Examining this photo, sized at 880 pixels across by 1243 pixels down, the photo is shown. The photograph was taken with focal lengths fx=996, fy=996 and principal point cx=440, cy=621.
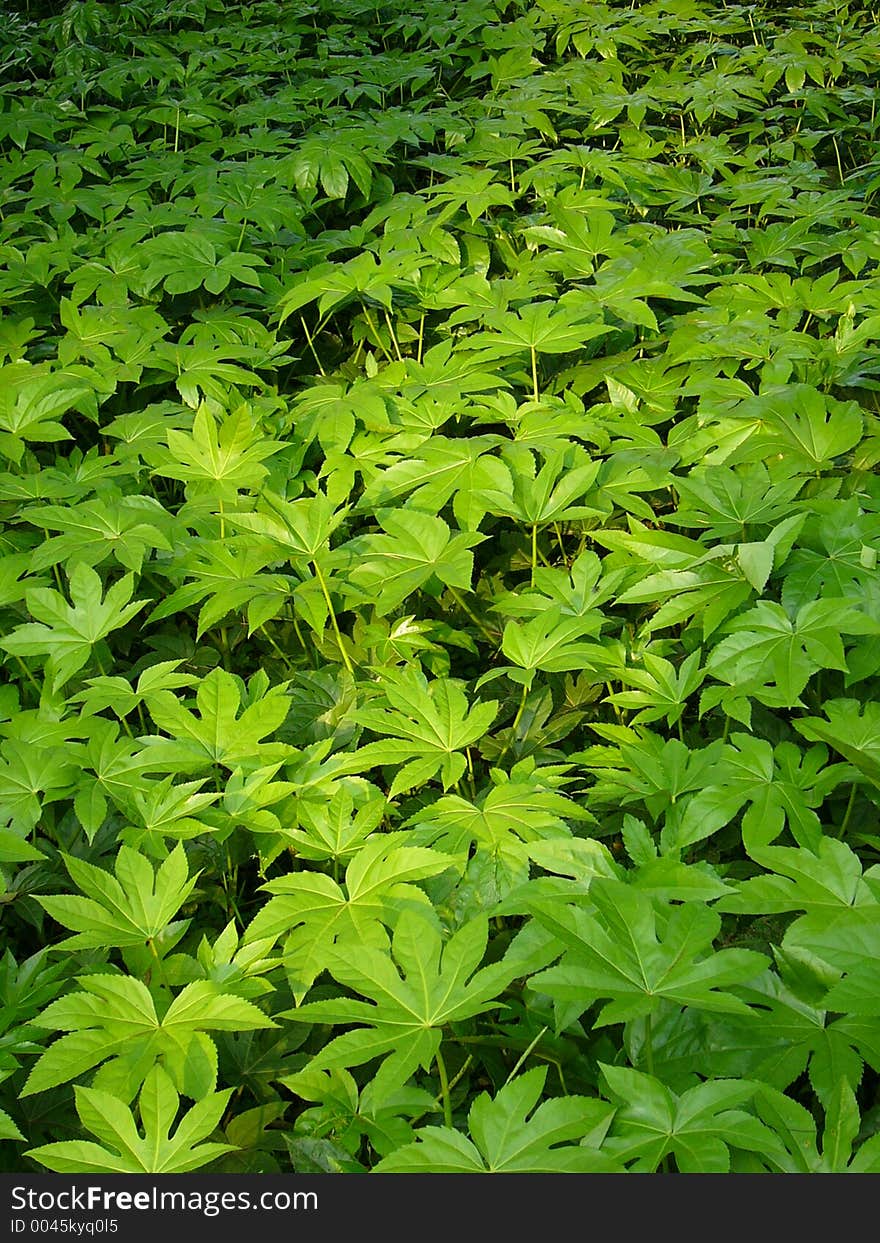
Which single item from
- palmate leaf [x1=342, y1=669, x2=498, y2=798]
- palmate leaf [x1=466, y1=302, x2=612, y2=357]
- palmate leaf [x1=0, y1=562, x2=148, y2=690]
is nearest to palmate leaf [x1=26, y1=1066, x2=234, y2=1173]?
palmate leaf [x1=342, y1=669, x2=498, y2=798]

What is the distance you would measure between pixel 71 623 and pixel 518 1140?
1.28m

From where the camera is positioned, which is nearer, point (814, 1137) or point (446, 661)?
point (814, 1137)

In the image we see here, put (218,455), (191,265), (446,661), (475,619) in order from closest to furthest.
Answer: (446,661), (475,619), (218,455), (191,265)

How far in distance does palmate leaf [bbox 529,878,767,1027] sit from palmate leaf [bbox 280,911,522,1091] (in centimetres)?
9

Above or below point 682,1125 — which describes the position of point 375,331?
above

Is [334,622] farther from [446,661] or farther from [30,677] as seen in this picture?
[30,677]

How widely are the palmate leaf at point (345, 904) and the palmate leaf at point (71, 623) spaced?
2.32 feet

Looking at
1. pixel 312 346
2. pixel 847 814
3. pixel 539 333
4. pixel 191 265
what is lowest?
pixel 847 814

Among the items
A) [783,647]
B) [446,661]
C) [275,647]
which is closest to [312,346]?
[275,647]

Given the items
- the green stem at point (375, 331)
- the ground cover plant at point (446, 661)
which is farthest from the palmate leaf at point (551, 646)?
the green stem at point (375, 331)

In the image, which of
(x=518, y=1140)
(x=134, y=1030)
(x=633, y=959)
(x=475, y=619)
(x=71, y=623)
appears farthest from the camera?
(x=475, y=619)

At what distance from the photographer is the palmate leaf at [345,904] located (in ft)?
4.47

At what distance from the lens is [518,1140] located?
1.08 metres

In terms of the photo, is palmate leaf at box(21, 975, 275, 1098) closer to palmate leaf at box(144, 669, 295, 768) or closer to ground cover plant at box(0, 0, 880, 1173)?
ground cover plant at box(0, 0, 880, 1173)
